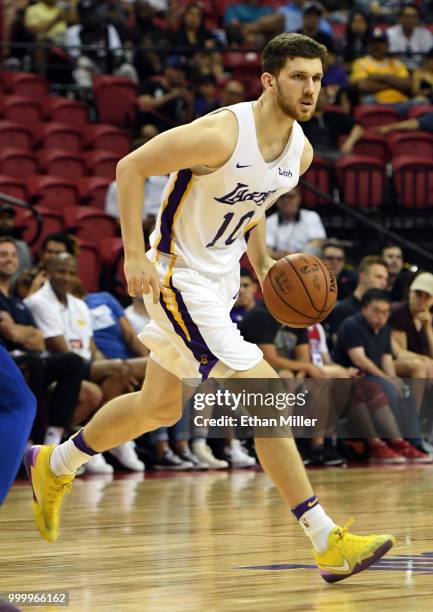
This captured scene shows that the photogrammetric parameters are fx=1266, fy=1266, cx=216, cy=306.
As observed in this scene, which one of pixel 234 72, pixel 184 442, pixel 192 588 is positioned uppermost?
pixel 234 72

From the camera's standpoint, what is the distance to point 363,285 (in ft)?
31.0

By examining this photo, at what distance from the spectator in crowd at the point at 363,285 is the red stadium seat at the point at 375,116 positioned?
403 cm

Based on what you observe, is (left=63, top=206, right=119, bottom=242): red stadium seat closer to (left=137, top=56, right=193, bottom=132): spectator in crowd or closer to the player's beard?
(left=137, top=56, right=193, bottom=132): spectator in crowd

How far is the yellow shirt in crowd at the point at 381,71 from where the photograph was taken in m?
13.8

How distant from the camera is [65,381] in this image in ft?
26.0

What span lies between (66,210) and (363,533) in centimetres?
632

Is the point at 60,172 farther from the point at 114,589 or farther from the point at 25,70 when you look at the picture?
the point at 114,589

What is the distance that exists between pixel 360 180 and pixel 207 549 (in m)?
8.05

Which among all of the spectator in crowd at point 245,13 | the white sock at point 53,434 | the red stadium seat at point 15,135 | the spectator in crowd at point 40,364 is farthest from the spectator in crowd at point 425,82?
the white sock at point 53,434

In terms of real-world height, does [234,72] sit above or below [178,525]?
above

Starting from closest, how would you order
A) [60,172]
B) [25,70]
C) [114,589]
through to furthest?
[114,589] < [60,172] < [25,70]

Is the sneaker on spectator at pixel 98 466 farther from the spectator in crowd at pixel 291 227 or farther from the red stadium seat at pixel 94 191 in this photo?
the red stadium seat at pixel 94 191

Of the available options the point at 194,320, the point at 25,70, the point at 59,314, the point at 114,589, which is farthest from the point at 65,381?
the point at 25,70

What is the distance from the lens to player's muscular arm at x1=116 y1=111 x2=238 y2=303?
3949 mm
